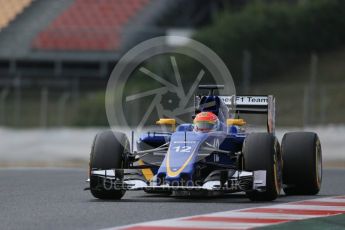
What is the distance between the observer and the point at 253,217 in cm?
916

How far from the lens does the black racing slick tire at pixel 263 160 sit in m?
10.9

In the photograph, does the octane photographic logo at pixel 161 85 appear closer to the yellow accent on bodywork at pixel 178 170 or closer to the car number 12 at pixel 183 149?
the car number 12 at pixel 183 149

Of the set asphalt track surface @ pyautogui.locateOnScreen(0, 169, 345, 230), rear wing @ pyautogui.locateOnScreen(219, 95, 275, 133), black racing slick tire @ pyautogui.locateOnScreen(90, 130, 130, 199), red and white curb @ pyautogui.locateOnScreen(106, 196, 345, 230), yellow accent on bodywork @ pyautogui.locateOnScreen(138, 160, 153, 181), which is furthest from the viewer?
rear wing @ pyautogui.locateOnScreen(219, 95, 275, 133)

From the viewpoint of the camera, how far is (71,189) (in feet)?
43.3

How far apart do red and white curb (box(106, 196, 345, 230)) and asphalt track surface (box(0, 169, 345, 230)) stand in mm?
295

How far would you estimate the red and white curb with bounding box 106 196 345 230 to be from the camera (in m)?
8.32

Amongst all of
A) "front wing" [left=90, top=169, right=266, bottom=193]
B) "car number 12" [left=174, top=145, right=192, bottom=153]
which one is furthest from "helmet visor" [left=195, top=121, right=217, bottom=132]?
"front wing" [left=90, top=169, right=266, bottom=193]

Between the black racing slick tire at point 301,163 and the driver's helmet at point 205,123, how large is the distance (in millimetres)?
1125

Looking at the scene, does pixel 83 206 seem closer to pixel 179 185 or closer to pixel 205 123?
pixel 179 185

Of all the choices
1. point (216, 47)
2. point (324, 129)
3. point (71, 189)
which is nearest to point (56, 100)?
point (216, 47)

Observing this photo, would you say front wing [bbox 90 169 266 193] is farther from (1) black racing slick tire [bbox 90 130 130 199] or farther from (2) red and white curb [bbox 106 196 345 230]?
(2) red and white curb [bbox 106 196 345 230]

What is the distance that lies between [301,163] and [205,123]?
4.69 ft

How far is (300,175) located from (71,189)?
299cm

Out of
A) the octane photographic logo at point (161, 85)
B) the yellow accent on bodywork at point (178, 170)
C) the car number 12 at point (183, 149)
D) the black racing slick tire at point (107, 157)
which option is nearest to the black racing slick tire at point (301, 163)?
the octane photographic logo at point (161, 85)
